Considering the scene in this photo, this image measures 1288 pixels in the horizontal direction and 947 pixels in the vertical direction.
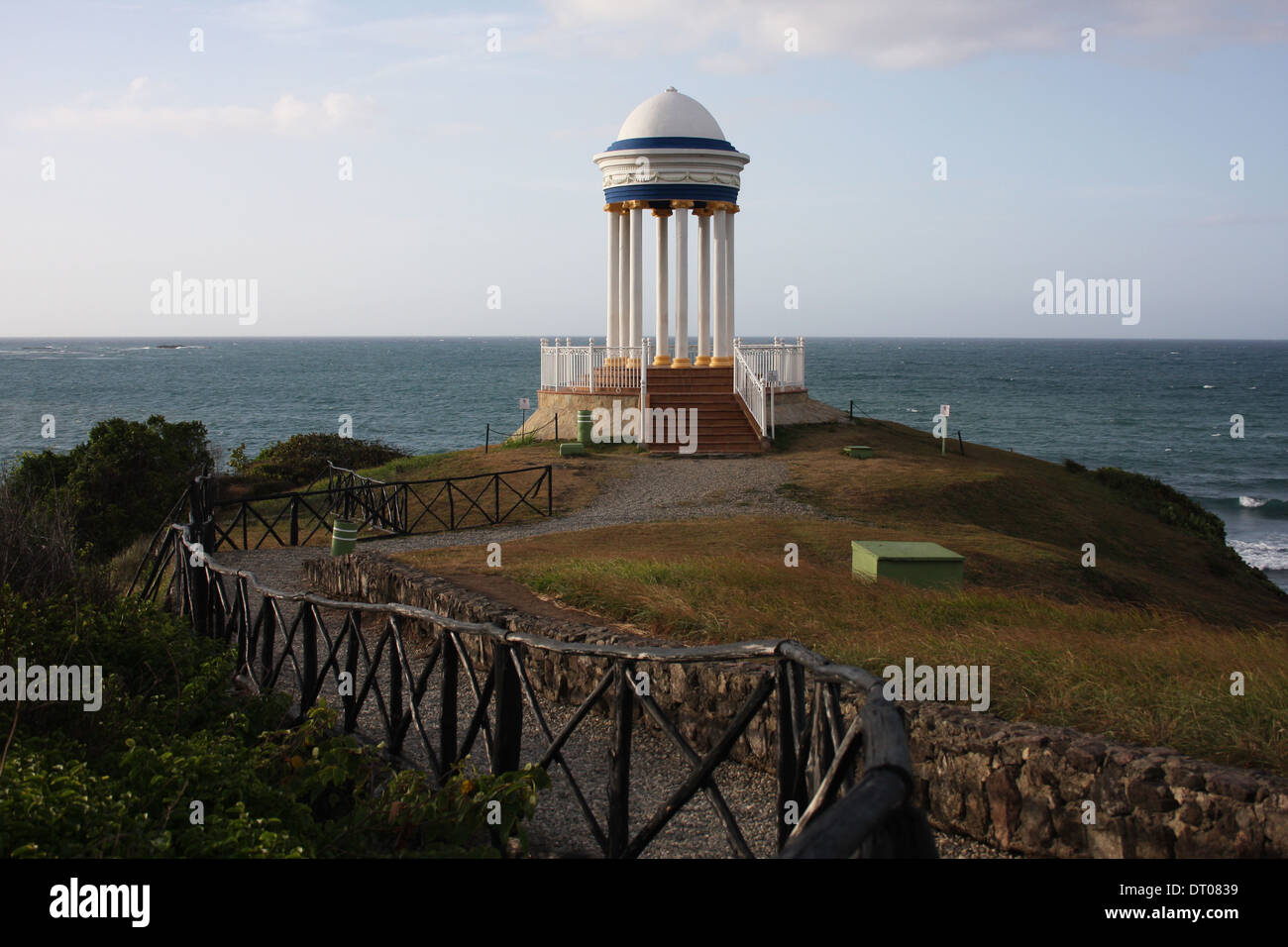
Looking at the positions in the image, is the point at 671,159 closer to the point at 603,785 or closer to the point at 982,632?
the point at 982,632

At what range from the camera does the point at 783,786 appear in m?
5.02

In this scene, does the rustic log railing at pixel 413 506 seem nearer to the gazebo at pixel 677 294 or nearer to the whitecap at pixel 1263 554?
the gazebo at pixel 677 294

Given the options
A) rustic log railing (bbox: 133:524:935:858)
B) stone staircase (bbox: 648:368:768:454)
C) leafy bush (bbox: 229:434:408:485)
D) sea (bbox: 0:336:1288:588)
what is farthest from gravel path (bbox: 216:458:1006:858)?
sea (bbox: 0:336:1288:588)

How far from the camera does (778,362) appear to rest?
92.3ft

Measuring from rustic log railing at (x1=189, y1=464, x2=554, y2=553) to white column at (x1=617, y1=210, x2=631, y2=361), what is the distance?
7973 millimetres

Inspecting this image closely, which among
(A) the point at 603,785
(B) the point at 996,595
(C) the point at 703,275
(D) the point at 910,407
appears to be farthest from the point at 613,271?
(D) the point at 910,407

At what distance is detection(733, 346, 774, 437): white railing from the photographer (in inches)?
996

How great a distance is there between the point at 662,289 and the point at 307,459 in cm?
1109

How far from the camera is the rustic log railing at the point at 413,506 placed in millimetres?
18547

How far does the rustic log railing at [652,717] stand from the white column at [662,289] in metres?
17.8

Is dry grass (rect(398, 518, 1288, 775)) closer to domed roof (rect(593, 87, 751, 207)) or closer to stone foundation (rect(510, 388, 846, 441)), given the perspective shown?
stone foundation (rect(510, 388, 846, 441))

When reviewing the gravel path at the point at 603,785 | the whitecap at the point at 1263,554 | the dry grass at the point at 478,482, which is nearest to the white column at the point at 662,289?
the dry grass at the point at 478,482

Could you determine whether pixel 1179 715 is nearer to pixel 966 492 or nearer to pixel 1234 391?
pixel 966 492
